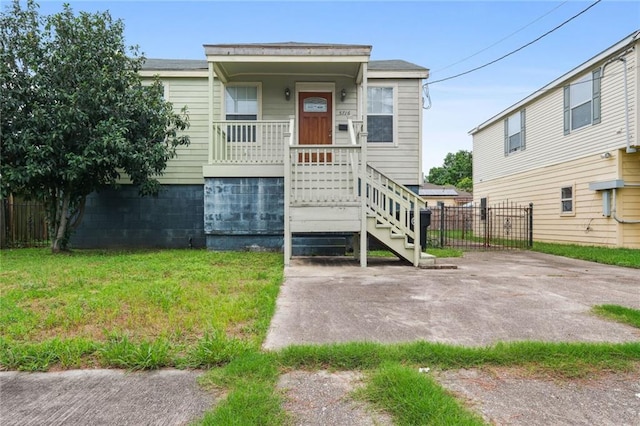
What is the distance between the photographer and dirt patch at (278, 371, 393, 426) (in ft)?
6.31

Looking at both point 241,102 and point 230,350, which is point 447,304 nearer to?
point 230,350

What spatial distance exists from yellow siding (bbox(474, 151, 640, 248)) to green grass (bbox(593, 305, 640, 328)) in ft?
26.0

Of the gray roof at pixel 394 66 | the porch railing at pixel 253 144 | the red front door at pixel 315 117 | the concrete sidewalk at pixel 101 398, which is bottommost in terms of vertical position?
the concrete sidewalk at pixel 101 398

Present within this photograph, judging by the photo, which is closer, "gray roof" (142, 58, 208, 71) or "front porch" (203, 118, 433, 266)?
"front porch" (203, 118, 433, 266)

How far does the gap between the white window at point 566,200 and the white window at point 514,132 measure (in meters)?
3.04

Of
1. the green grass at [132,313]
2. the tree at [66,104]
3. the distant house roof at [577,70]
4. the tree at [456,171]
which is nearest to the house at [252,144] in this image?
the tree at [66,104]

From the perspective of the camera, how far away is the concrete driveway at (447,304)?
3.17 m

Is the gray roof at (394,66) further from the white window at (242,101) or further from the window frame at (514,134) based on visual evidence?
the window frame at (514,134)

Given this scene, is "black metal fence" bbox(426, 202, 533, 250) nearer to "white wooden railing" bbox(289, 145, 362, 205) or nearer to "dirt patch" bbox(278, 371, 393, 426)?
"white wooden railing" bbox(289, 145, 362, 205)

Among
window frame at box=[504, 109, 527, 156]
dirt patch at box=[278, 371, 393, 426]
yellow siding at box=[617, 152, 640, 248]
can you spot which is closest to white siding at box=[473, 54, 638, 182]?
window frame at box=[504, 109, 527, 156]

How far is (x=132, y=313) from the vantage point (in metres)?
3.64

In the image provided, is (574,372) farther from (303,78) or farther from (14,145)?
(14,145)

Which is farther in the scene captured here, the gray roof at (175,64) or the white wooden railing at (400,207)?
the gray roof at (175,64)

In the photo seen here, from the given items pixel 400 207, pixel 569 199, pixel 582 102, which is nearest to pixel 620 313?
pixel 400 207
